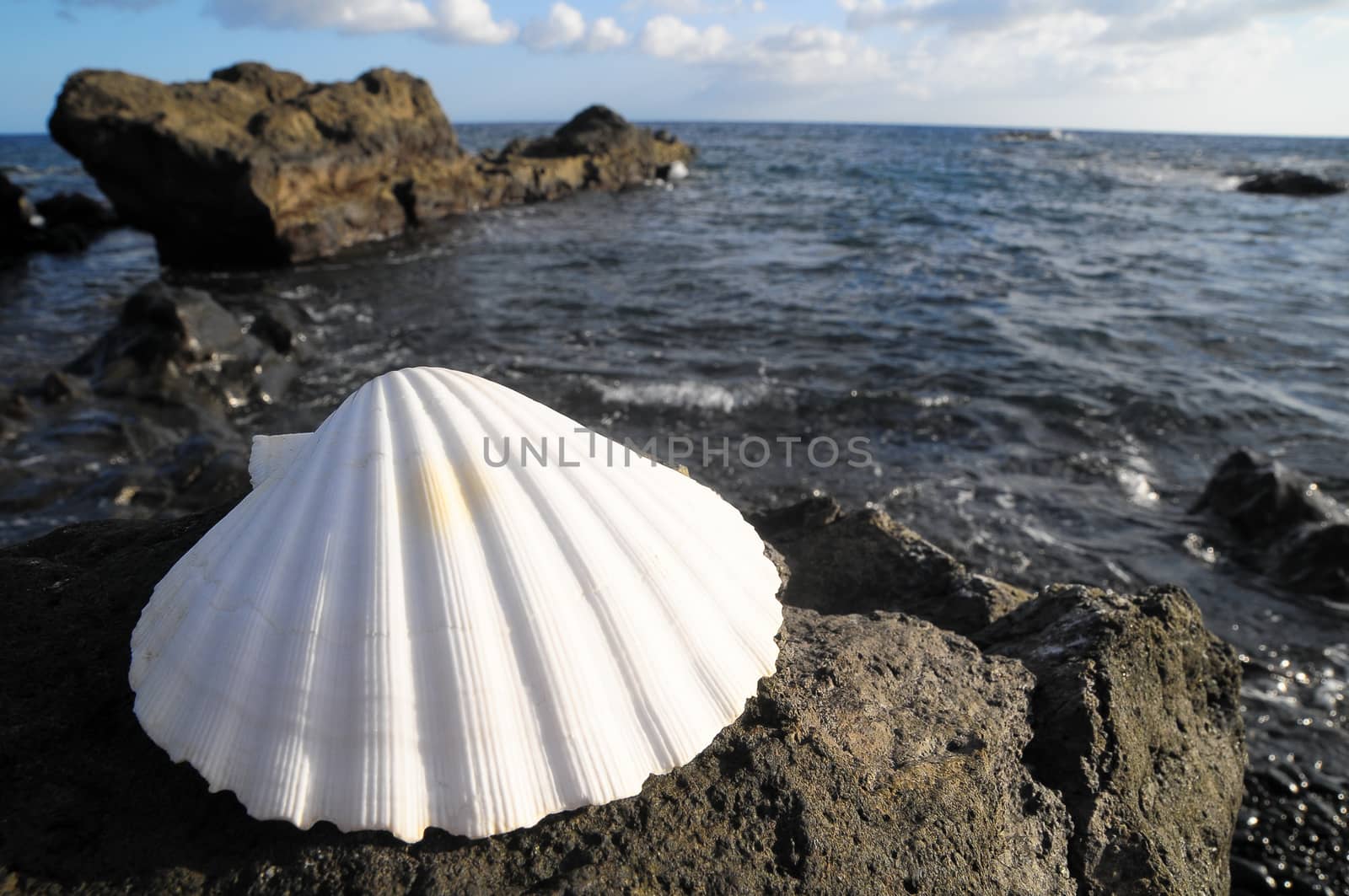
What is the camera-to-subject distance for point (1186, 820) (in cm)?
Result: 225

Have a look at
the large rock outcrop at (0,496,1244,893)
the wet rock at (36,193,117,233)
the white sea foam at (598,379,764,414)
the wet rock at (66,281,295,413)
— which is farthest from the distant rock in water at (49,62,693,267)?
the large rock outcrop at (0,496,1244,893)

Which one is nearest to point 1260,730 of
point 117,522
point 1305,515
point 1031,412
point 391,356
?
point 1305,515

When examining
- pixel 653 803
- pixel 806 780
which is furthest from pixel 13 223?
pixel 806 780

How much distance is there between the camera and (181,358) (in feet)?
26.9

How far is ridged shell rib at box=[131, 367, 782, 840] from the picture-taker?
1406 mm

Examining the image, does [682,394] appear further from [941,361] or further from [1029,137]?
[1029,137]

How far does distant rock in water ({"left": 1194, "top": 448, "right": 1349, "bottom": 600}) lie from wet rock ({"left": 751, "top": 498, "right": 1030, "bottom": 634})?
3.75 m

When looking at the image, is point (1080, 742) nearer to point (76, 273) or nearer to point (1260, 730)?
point (1260, 730)

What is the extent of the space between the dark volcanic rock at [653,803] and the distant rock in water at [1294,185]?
39346 mm

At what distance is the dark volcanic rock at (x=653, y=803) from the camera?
4.73ft

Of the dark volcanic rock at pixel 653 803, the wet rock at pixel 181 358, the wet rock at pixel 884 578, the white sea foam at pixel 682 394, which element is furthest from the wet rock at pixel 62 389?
the wet rock at pixel 884 578

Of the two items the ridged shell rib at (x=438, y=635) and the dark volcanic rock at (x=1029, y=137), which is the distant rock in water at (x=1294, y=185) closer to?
the ridged shell rib at (x=438, y=635)

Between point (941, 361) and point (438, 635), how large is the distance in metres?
9.12

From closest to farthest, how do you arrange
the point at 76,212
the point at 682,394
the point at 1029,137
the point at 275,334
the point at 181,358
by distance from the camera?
the point at 181,358, the point at 682,394, the point at 275,334, the point at 76,212, the point at 1029,137
